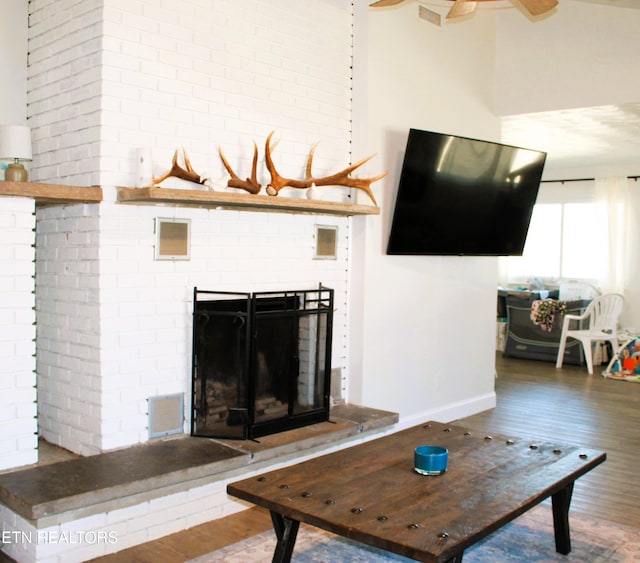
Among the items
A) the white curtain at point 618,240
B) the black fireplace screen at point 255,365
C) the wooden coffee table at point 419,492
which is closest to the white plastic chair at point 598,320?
the white curtain at point 618,240

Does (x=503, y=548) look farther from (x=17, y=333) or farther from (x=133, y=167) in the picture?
(x=133, y=167)

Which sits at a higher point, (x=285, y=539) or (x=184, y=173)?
(x=184, y=173)

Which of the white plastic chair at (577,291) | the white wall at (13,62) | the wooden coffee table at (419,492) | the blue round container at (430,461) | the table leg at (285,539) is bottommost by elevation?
the table leg at (285,539)

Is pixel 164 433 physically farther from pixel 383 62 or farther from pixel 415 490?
pixel 383 62

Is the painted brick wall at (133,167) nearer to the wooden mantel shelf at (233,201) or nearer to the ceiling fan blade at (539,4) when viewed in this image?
the wooden mantel shelf at (233,201)

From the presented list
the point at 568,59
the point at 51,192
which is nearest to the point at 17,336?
the point at 51,192

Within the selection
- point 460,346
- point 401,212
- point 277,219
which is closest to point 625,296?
point 460,346

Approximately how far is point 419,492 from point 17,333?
1796 mm

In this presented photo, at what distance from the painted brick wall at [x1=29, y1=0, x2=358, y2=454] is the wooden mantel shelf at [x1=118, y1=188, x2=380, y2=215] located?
108 millimetres

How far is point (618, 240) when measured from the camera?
29.6 feet

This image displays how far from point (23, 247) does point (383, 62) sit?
2.56 metres

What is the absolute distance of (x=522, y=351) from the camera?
834cm

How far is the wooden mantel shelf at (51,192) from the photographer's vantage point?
116 inches

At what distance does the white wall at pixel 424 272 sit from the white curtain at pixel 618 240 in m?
3.88
